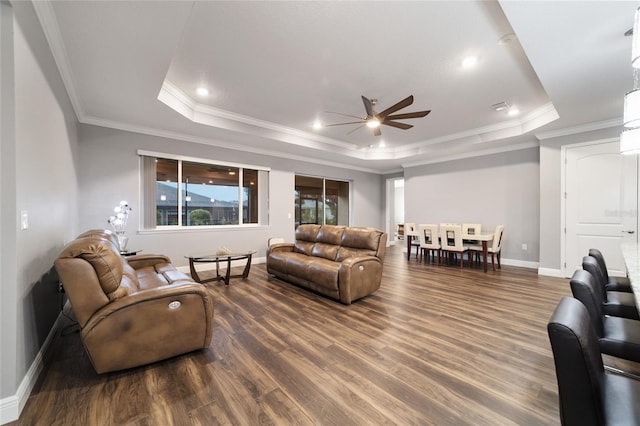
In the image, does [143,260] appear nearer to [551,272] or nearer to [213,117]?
[213,117]

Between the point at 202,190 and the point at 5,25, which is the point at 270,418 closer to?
the point at 5,25

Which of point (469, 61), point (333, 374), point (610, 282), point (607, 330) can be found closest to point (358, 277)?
point (333, 374)

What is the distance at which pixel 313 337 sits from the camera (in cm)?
256

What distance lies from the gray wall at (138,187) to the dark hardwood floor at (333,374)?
215 cm

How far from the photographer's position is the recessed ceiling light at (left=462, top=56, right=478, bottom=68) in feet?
9.96

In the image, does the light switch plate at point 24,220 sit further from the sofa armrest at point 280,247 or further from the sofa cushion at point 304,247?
the sofa cushion at point 304,247

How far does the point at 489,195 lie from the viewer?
254 inches

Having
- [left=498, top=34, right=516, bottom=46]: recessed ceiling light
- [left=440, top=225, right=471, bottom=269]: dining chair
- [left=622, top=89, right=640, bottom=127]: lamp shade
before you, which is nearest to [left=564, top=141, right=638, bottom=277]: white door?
[left=440, top=225, right=471, bottom=269]: dining chair

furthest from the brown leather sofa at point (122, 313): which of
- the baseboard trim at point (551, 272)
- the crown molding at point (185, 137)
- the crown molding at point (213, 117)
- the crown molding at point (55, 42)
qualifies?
the baseboard trim at point (551, 272)

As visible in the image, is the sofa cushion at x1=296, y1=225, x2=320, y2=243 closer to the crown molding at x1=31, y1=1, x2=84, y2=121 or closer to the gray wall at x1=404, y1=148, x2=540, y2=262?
the crown molding at x1=31, y1=1, x2=84, y2=121

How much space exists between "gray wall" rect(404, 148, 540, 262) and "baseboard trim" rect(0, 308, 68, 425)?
7.73 m

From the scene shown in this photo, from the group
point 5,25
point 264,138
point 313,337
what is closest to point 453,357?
point 313,337

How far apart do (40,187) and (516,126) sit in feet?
23.3

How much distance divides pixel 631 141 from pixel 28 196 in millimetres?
4679
